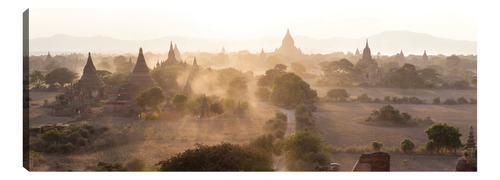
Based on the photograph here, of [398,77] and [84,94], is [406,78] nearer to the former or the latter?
[398,77]

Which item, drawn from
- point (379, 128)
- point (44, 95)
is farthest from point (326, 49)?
point (44, 95)

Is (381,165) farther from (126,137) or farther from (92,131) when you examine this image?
(92,131)

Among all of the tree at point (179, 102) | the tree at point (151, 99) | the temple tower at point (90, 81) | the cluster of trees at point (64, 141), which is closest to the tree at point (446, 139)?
the tree at point (179, 102)

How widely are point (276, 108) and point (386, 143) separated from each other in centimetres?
884

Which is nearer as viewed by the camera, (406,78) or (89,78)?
(89,78)

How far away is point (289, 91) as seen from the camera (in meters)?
25.8

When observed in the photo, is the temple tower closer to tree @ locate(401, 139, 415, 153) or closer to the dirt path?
the dirt path

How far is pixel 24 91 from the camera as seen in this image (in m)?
15.2

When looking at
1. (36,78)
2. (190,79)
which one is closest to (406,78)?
(190,79)

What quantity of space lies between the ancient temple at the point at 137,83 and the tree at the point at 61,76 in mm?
7904

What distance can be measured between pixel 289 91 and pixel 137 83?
31.3 feet

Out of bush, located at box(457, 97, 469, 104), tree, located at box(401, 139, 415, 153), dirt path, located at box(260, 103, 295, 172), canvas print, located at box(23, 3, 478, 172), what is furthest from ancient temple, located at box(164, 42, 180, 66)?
tree, located at box(401, 139, 415, 153)

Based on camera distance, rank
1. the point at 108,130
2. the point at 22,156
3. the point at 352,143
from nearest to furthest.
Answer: the point at 22,156
the point at 352,143
the point at 108,130

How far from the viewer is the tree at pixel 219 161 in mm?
→ 13102
